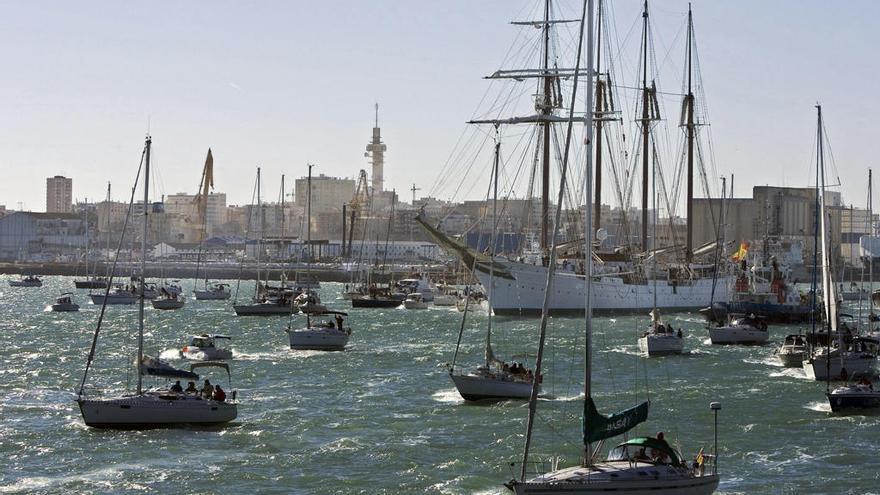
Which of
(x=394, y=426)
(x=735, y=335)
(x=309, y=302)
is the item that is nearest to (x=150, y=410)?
(x=394, y=426)

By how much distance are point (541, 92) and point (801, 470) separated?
84.1 m

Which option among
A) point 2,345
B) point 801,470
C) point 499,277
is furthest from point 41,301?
point 801,470

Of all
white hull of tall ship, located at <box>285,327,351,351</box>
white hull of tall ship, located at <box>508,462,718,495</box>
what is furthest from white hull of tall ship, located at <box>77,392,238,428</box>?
white hull of tall ship, located at <box>285,327,351,351</box>

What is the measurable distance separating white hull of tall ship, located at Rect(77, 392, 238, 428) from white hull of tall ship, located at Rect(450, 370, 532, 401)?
10.9m

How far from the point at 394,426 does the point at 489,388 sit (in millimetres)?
5893

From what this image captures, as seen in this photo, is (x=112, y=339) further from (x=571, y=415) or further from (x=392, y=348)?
(x=571, y=415)

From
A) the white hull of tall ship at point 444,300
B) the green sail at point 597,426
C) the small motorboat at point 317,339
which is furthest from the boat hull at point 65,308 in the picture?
the green sail at point 597,426

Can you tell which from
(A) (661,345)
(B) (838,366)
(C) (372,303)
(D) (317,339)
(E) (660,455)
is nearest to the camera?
(E) (660,455)

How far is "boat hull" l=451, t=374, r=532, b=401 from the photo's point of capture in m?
54.7

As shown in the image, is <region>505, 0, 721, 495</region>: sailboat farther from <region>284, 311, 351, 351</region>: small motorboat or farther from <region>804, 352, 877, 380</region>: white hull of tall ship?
<region>284, 311, 351, 351</region>: small motorboat

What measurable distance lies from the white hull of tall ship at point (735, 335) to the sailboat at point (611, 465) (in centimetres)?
5290

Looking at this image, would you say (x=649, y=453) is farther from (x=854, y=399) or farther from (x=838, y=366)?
(x=838, y=366)

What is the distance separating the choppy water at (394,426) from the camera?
4047cm

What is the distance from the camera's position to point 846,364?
61781 mm
